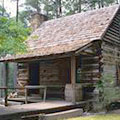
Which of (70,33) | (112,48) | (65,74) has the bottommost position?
(65,74)

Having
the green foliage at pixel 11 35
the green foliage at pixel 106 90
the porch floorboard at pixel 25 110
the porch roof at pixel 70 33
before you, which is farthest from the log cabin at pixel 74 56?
the green foliage at pixel 11 35

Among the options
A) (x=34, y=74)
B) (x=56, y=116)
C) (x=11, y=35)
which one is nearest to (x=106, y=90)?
(x=56, y=116)

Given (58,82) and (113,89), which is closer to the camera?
(113,89)

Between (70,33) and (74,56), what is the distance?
396cm

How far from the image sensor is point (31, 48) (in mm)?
17312

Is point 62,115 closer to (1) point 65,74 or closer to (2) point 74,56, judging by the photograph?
(2) point 74,56

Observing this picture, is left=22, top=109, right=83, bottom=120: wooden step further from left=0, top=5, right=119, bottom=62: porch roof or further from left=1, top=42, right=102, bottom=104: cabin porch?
left=0, top=5, right=119, bottom=62: porch roof

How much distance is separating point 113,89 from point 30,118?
22.1 ft

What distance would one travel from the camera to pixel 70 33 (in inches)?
674

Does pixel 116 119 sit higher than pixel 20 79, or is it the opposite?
A: pixel 20 79

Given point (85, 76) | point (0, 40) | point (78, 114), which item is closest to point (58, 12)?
point (85, 76)

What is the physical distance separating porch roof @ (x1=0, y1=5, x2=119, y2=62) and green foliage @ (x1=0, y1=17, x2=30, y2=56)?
3.69 metres

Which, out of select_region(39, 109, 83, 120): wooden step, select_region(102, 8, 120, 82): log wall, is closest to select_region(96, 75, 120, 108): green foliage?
select_region(102, 8, 120, 82): log wall

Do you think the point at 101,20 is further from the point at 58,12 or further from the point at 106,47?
the point at 58,12
